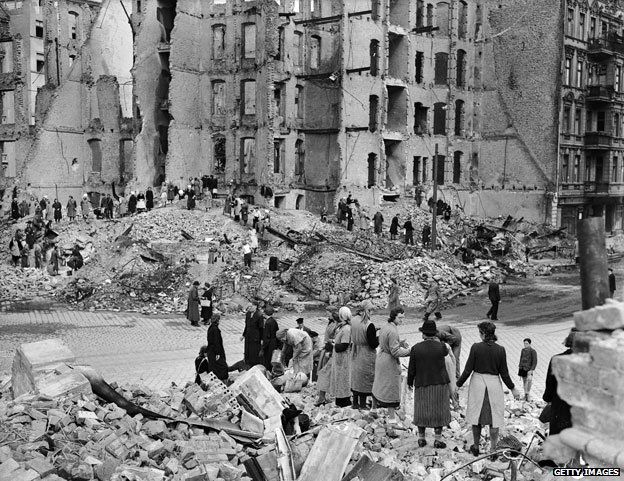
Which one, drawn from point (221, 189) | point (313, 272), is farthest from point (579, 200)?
point (313, 272)

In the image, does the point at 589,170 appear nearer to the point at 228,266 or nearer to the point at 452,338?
the point at 228,266

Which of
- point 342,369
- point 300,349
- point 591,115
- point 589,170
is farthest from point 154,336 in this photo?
point 591,115

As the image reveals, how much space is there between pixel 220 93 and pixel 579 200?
21.7 meters

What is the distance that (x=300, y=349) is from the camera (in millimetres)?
14547

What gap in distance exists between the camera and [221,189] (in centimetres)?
4231

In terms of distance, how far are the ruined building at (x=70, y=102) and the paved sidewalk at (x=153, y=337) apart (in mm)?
21449

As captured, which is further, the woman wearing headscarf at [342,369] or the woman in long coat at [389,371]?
the woman wearing headscarf at [342,369]

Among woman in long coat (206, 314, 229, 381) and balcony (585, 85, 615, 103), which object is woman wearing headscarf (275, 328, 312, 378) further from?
balcony (585, 85, 615, 103)

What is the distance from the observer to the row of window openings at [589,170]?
150 feet

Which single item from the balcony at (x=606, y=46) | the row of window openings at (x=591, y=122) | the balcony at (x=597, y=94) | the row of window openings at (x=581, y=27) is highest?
the row of window openings at (x=581, y=27)

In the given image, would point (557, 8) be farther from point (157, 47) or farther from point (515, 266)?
point (157, 47)

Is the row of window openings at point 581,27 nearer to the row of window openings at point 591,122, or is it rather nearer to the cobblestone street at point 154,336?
the row of window openings at point 591,122

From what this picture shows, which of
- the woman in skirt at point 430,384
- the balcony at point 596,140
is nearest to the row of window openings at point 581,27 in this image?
the balcony at point 596,140

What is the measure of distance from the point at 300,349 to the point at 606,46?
3969 centimetres
